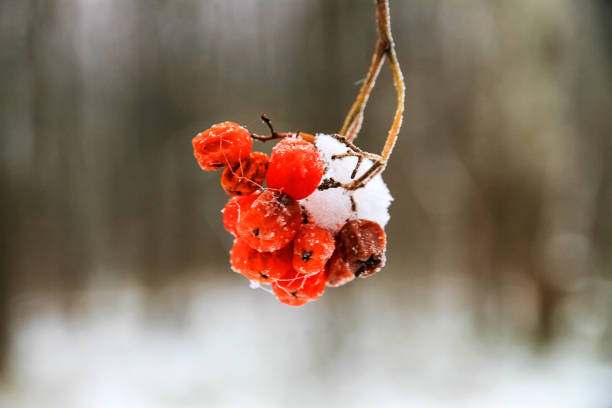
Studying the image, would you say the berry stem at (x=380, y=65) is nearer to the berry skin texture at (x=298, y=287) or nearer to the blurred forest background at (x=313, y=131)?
the berry skin texture at (x=298, y=287)

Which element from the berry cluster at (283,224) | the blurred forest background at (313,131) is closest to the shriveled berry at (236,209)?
the berry cluster at (283,224)

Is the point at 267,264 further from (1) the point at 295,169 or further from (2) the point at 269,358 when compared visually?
(2) the point at 269,358

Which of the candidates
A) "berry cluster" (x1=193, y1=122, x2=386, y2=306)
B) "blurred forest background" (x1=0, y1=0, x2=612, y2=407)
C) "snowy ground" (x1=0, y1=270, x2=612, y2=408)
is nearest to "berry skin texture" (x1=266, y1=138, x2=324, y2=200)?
"berry cluster" (x1=193, y1=122, x2=386, y2=306)

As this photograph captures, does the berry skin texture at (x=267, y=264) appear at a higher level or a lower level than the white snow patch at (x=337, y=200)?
lower

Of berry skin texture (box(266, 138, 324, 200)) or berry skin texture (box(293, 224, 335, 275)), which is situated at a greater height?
berry skin texture (box(266, 138, 324, 200))

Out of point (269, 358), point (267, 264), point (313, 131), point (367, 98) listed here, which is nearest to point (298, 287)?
point (267, 264)

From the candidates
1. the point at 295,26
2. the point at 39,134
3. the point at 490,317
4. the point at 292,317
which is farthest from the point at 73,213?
the point at 490,317

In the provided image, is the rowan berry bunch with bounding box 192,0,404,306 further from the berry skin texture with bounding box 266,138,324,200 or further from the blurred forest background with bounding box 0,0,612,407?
the blurred forest background with bounding box 0,0,612,407

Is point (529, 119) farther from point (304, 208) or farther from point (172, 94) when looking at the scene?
point (304, 208)

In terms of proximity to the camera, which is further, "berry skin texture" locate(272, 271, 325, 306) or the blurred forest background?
the blurred forest background
